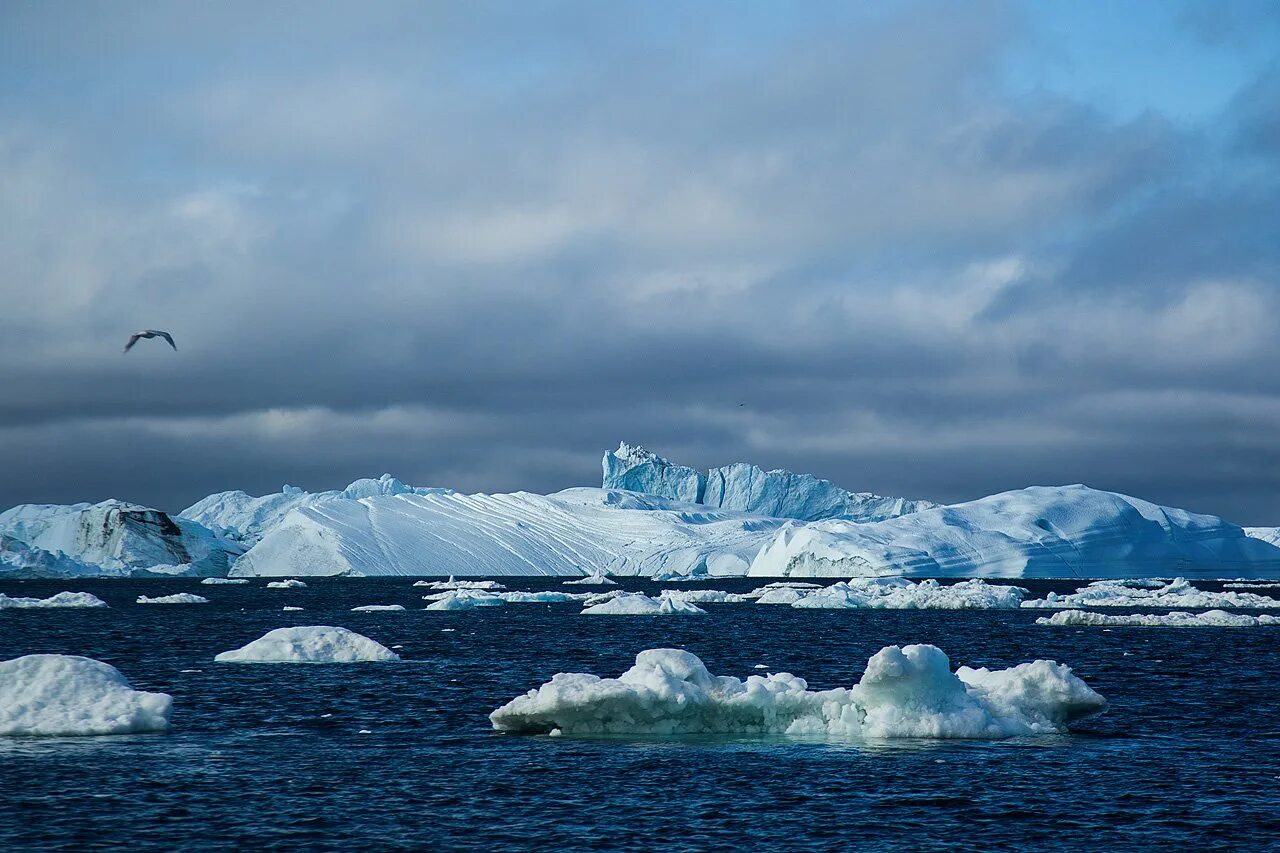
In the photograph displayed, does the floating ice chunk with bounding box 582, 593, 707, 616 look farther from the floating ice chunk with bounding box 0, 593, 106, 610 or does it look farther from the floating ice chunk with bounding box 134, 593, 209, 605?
the floating ice chunk with bounding box 0, 593, 106, 610

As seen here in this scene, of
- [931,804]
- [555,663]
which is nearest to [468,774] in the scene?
[931,804]

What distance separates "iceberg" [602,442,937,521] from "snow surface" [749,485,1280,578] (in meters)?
43.9

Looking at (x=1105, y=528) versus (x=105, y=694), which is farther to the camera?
(x=1105, y=528)

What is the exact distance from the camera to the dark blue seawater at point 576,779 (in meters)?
15.8

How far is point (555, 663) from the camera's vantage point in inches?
1503

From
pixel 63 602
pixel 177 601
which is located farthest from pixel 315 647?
pixel 177 601

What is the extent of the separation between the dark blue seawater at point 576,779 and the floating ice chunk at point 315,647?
0.44 meters

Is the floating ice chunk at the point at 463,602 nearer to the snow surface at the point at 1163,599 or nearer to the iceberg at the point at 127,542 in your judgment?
the snow surface at the point at 1163,599

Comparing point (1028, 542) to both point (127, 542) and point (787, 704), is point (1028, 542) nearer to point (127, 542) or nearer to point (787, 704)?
point (787, 704)

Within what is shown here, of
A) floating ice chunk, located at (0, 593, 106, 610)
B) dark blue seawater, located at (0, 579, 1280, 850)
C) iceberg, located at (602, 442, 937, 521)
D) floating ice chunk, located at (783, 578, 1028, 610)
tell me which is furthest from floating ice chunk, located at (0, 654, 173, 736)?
iceberg, located at (602, 442, 937, 521)

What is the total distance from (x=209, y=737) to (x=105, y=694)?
198 cm

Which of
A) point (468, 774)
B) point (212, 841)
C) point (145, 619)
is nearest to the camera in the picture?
point (212, 841)

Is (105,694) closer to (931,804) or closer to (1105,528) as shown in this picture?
(931,804)

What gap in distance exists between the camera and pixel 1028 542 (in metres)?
96.4
